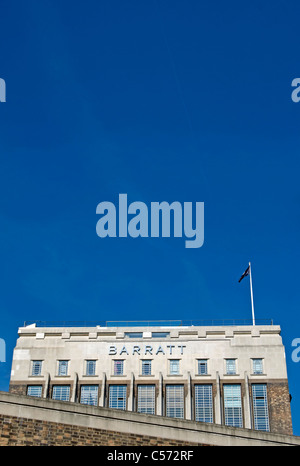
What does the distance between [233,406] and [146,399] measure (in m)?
8.32

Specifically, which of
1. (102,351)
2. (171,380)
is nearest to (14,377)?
(102,351)

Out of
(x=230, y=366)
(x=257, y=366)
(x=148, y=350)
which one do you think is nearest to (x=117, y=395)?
(x=148, y=350)

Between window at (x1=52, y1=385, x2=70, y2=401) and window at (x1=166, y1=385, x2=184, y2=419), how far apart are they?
9.65 m

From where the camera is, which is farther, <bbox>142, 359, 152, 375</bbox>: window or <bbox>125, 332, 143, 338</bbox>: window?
<bbox>125, 332, 143, 338</bbox>: window

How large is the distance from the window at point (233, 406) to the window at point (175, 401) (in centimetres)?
424

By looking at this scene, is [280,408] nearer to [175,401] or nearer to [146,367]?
[175,401]

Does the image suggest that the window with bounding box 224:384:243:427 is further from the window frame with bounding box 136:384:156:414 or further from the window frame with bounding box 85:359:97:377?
the window frame with bounding box 85:359:97:377

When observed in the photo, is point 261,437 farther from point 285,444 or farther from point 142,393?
point 142,393

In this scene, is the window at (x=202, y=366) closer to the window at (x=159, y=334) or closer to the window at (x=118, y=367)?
the window at (x=159, y=334)

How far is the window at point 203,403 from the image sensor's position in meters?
65.3

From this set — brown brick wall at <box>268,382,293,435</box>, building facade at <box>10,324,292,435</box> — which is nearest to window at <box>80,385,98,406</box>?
building facade at <box>10,324,292,435</box>

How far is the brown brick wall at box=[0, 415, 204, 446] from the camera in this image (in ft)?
71.3

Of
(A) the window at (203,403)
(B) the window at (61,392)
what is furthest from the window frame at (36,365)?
(A) the window at (203,403)

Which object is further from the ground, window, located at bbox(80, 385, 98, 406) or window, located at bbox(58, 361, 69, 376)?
window, located at bbox(58, 361, 69, 376)
